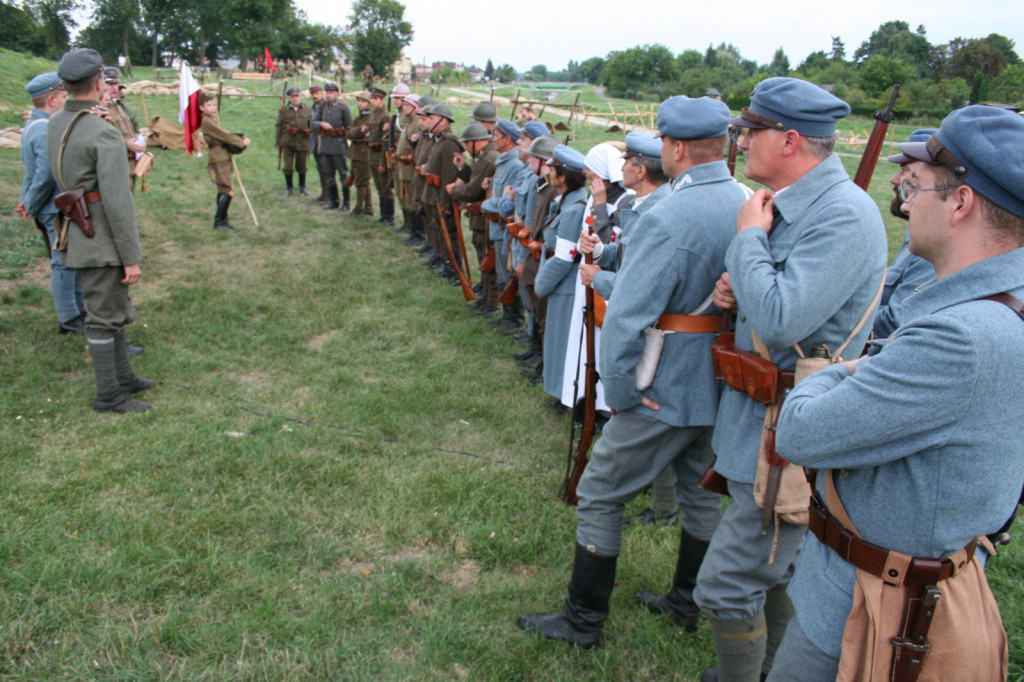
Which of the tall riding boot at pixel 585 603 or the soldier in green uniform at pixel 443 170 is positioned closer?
the tall riding boot at pixel 585 603

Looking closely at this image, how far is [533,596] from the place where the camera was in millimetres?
3500

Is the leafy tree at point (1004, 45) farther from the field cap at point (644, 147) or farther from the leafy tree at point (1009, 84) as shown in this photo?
the field cap at point (644, 147)

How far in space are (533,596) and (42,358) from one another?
4903mm

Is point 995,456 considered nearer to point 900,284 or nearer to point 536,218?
point 900,284

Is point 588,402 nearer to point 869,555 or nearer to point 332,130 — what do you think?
point 869,555

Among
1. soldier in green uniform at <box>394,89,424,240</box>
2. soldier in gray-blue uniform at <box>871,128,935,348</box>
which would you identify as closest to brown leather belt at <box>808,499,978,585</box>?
soldier in gray-blue uniform at <box>871,128,935,348</box>

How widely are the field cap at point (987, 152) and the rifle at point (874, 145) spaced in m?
1.31

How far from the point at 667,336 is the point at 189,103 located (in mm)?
8343

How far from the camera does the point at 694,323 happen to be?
2781 mm

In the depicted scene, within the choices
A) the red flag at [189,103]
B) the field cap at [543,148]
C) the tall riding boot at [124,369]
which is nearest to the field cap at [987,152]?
the field cap at [543,148]

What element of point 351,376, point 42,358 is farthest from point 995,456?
point 42,358

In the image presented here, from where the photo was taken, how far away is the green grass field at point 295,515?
10.1ft

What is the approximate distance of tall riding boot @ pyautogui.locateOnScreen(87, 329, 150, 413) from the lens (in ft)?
16.9

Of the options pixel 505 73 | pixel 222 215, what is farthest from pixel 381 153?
pixel 505 73
